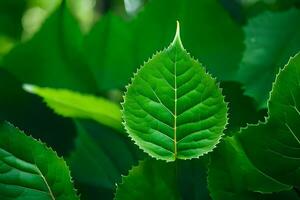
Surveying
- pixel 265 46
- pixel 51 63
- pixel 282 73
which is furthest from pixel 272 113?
pixel 51 63

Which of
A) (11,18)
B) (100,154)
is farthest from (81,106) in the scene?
(11,18)

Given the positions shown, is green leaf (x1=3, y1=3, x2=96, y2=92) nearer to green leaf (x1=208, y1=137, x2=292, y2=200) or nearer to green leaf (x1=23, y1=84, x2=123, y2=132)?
green leaf (x1=23, y1=84, x2=123, y2=132)

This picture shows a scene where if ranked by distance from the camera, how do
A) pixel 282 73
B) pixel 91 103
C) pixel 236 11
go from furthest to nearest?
pixel 236 11, pixel 91 103, pixel 282 73

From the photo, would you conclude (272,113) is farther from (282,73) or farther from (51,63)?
(51,63)

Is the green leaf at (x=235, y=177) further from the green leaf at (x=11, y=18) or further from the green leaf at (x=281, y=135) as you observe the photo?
the green leaf at (x=11, y=18)

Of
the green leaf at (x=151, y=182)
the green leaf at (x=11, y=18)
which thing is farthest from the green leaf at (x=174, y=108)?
the green leaf at (x=11, y=18)

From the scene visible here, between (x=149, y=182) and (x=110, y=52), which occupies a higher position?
(x=110, y=52)

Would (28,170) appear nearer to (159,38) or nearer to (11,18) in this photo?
(159,38)
